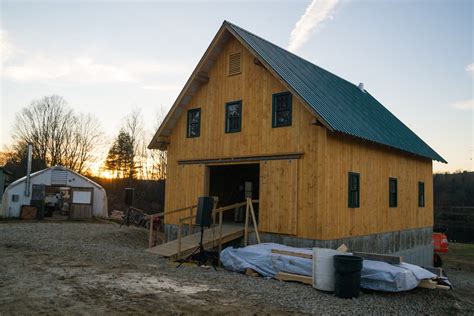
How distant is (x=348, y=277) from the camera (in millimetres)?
9234

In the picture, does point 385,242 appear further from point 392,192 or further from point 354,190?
point 354,190

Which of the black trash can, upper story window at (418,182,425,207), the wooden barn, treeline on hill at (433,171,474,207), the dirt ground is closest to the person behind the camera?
the dirt ground

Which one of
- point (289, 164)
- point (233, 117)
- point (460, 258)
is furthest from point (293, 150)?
point (460, 258)

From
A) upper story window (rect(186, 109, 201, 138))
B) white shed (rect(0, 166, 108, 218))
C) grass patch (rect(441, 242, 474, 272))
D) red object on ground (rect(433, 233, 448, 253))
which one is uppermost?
upper story window (rect(186, 109, 201, 138))

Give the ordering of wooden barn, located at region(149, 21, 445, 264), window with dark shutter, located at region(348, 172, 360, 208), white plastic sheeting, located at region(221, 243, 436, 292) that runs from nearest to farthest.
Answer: white plastic sheeting, located at region(221, 243, 436, 292) → wooden barn, located at region(149, 21, 445, 264) → window with dark shutter, located at region(348, 172, 360, 208)

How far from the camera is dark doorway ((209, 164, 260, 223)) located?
19.7 metres

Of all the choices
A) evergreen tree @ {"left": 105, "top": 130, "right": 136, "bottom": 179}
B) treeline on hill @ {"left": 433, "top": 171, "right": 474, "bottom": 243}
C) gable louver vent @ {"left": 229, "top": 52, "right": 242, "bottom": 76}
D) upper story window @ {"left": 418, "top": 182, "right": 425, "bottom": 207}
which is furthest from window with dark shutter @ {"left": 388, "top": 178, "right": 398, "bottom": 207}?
evergreen tree @ {"left": 105, "top": 130, "right": 136, "bottom": 179}

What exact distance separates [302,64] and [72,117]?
143 feet

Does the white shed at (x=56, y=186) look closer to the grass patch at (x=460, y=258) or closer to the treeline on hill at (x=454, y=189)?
the grass patch at (x=460, y=258)

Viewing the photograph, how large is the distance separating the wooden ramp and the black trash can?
5298 millimetres

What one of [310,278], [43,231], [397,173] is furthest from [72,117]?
[310,278]

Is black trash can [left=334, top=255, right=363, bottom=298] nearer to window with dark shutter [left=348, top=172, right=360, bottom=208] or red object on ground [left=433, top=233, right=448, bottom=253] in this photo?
window with dark shutter [left=348, top=172, right=360, bottom=208]

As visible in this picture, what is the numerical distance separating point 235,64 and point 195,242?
6.79 metres

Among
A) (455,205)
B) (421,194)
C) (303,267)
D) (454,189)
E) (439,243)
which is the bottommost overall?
(439,243)
